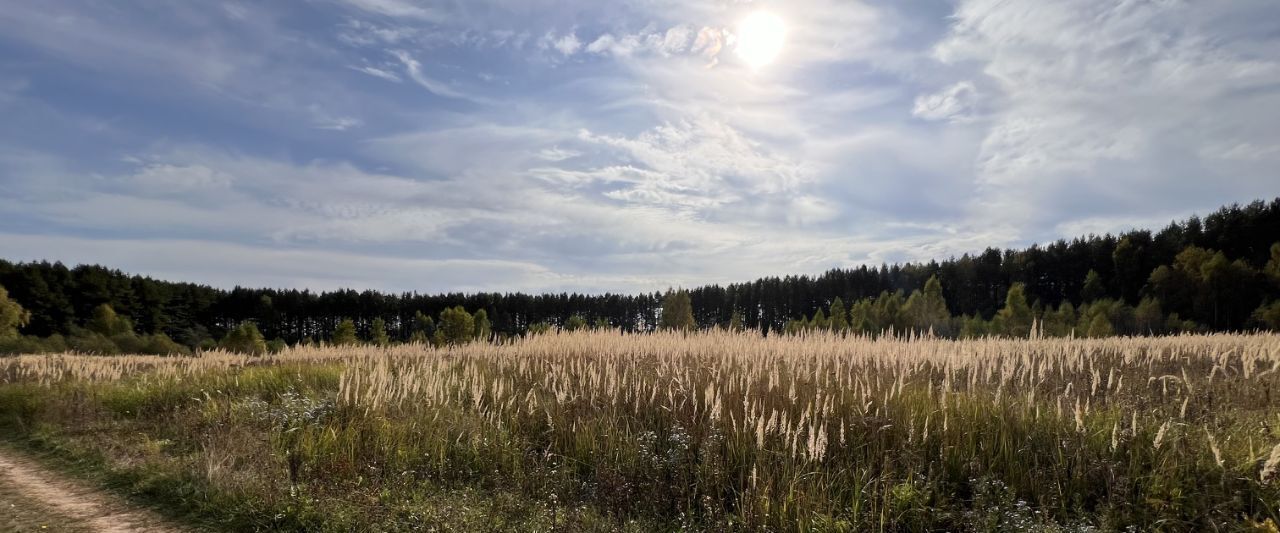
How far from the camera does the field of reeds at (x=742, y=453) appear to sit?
571 centimetres

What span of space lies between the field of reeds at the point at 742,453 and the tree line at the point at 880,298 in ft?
21.6

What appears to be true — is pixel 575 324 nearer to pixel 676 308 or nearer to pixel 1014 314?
pixel 676 308

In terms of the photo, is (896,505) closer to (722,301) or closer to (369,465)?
(369,465)

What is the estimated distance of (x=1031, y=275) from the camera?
284 feet

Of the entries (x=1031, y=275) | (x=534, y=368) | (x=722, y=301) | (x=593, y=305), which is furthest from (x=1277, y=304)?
(x=593, y=305)

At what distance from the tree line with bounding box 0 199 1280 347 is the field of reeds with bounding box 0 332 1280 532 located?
6.59 meters

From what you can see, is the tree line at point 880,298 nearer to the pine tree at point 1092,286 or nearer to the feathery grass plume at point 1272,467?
the pine tree at point 1092,286

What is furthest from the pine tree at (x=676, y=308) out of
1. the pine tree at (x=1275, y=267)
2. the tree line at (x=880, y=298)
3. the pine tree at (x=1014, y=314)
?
the pine tree at (x=1275, y=267)

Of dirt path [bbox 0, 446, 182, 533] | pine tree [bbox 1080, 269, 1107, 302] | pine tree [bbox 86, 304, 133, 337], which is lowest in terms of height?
dirt path [bbox 0, 446, 182, 533]

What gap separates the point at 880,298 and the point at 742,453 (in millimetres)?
70048

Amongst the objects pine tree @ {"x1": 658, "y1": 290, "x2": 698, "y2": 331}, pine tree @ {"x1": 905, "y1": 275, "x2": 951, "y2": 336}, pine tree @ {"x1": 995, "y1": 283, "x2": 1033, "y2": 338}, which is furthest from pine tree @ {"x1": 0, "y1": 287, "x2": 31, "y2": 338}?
pine tree @ {"x1": 995, "y1": 283, "x2": 1033, "y2": 338}

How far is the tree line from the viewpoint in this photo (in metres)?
52.5

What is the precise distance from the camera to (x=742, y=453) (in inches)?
260

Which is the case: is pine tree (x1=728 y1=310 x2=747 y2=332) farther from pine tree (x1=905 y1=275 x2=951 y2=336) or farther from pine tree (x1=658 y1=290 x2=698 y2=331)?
pine tree (x1=905 y1=275 x2=951 y2=336)
